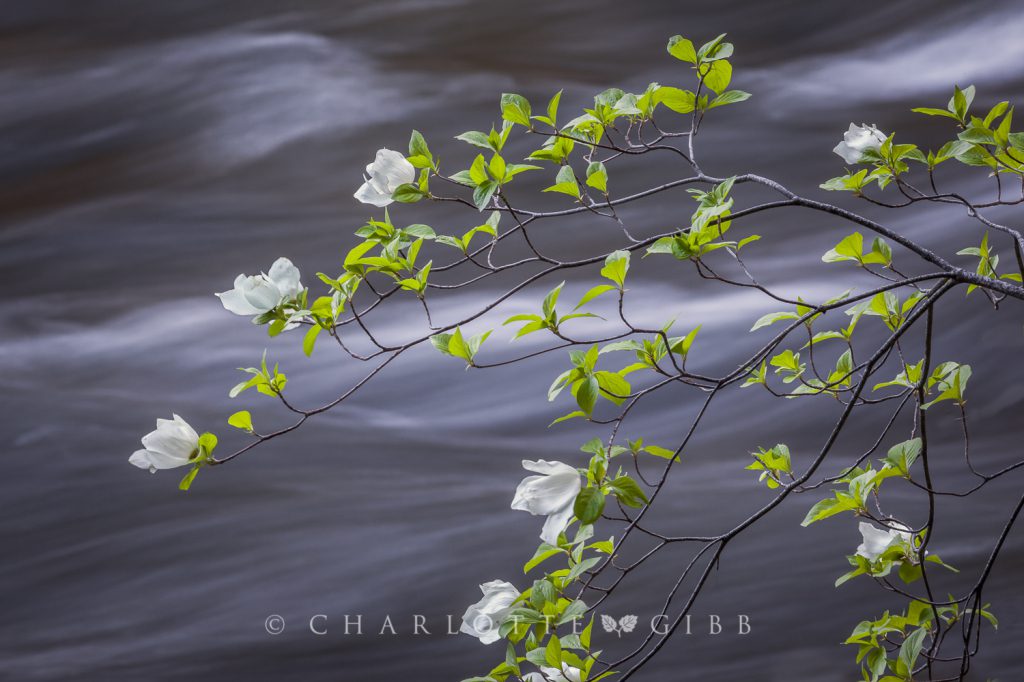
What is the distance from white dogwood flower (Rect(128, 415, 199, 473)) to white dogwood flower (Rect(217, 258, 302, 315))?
87mm

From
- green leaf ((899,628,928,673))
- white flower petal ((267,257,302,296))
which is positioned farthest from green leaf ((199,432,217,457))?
green leaf ((899,628,928,673))

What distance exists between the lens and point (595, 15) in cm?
222

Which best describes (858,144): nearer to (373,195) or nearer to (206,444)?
(373,195)

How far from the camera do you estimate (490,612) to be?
23.5 inches

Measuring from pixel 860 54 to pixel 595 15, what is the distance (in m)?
0.65

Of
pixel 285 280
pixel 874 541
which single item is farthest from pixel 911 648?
pixel 285 280

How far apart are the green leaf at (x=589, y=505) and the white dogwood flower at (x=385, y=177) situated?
0.25 metres

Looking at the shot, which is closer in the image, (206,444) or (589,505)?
(589,505)

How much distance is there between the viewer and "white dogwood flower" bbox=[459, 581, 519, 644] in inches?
23.3

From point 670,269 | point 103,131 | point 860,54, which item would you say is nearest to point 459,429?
point 670,269

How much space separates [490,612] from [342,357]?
1417mm

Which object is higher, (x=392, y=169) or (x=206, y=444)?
(x=392, y=169)

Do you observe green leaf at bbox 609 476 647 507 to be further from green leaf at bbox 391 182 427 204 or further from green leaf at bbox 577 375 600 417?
green leaf at bbox 391 182 427 204

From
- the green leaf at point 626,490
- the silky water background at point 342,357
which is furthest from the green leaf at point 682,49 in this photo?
the silky water background at point 342,357
